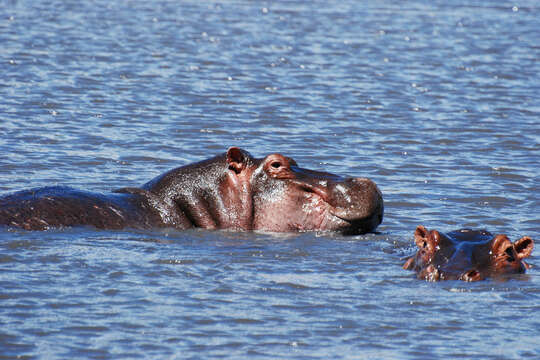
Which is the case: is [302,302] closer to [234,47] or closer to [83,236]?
[83,236]

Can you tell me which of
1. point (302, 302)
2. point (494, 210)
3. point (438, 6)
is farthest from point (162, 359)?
point (438, 6)

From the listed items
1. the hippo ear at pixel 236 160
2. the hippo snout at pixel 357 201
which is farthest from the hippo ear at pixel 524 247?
the hippo ear at pixel 236 160

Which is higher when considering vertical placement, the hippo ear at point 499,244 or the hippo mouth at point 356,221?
the hippo ear at point 499,244

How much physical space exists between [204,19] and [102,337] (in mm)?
25001

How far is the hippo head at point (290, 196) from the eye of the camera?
961 centimetres

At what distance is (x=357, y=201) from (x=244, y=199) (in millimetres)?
981

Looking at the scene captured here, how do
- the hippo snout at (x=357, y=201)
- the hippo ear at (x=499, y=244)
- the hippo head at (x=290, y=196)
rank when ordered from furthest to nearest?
1. the hippo head at (x=290, y=196)
2. the hippo snout at (x=357, y=201)
3. the hippo ear at (x=499, y=244)

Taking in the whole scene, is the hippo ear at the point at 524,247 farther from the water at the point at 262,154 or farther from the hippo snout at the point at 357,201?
the hippo snout at the point at 357,201

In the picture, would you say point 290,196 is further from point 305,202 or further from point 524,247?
point 524,247

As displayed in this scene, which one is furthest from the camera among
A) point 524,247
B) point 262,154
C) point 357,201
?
point 262,154

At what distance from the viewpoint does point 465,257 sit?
8.27 meters

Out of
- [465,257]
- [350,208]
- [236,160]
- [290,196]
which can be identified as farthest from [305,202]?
[465,257]

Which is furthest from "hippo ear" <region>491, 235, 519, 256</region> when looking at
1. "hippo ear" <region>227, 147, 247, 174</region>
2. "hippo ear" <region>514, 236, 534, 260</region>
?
"hippo ear" <region>227, 147, 247, 174</region>

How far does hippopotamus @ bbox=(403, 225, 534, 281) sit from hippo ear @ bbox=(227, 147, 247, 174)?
190cm
